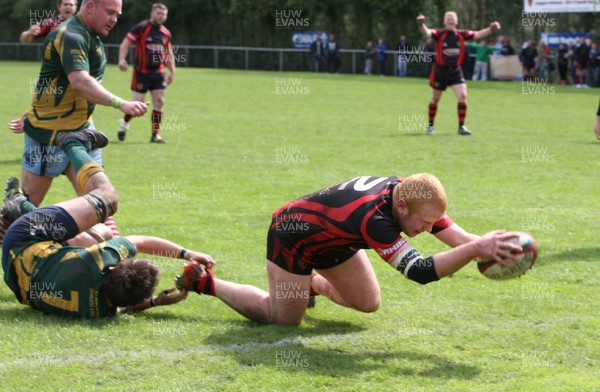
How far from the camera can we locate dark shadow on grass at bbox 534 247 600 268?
8261 mm

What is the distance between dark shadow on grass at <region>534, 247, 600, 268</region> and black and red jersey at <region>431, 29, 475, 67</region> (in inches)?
416

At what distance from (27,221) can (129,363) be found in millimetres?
1470

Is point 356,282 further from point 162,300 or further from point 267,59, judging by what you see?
point 267,59

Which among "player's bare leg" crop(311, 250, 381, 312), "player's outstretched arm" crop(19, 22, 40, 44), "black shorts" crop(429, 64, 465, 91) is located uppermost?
"player's outstretched arm" crop(19, 22, 40, 44)

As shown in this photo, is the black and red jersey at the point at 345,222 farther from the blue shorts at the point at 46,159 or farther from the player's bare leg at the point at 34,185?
the player's bare leg at the point at 34,185

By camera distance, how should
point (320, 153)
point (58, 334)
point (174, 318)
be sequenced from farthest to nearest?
1. point (320, 153)
2. point (174, 318)
3. point (58, 334)

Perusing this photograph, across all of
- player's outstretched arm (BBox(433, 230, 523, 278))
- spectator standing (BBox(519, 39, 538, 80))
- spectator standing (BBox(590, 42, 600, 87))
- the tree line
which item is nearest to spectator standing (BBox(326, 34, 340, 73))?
the tree line

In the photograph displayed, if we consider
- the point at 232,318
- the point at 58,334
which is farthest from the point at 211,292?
the point at 58,334

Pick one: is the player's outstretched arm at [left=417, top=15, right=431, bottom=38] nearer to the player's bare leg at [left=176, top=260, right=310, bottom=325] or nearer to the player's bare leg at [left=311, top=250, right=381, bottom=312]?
the player's bare leg at [left=311, top=250, right=381, bottom=312]

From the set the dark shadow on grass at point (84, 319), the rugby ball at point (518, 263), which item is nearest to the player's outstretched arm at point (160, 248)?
the dark shadow on grass at point (84, 319)

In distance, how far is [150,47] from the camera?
17281 mm

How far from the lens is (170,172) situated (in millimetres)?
13516

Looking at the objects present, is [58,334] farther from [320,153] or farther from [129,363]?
[320,153]

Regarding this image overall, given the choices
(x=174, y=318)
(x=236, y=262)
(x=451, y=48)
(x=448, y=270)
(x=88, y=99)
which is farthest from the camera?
(x=451, y=48)
